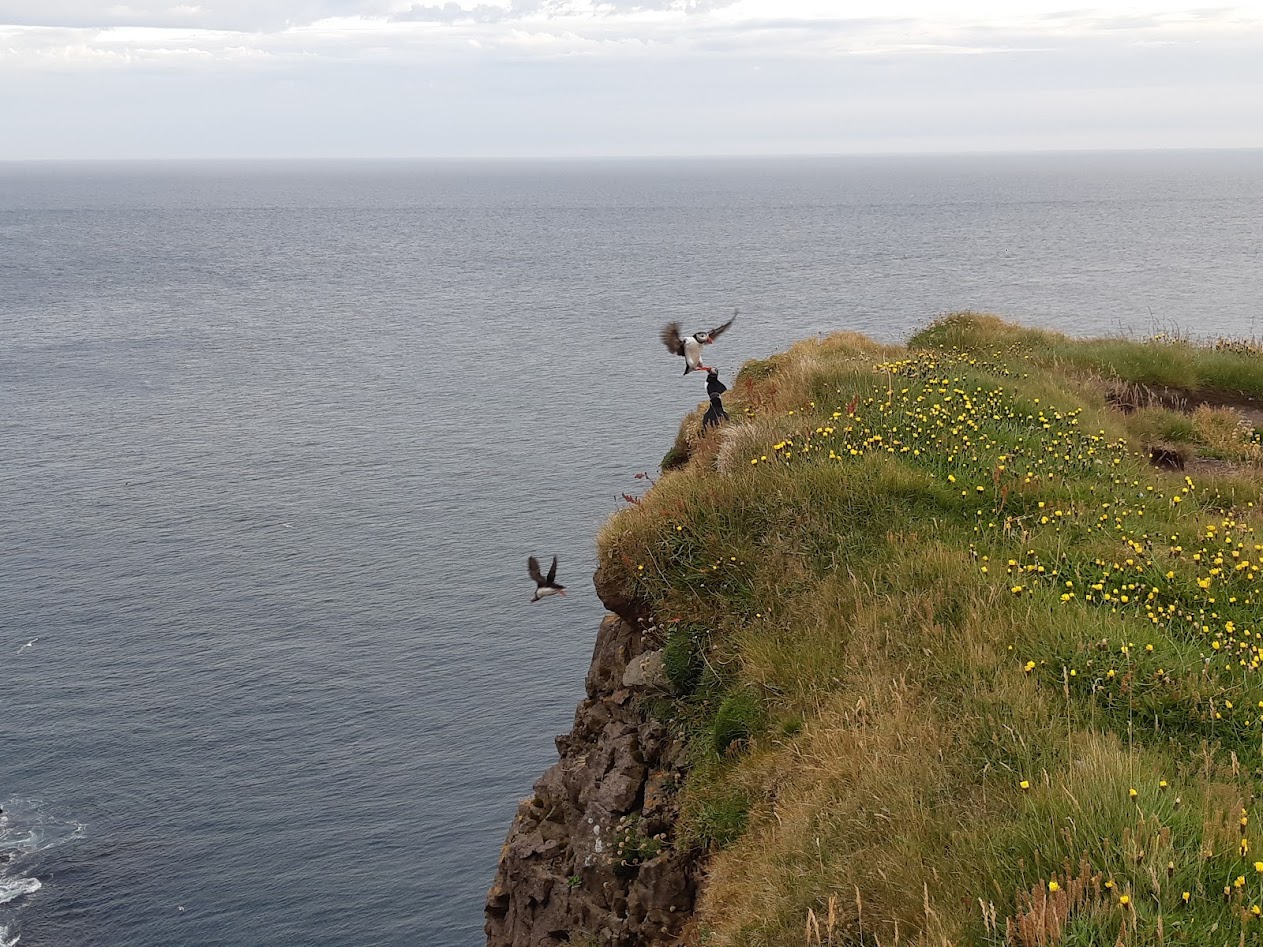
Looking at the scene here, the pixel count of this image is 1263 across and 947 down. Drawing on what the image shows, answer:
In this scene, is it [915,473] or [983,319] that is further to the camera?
[983,319]

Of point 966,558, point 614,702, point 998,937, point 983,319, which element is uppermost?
point 983,319

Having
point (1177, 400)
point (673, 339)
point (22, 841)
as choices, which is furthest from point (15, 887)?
point (1177, 400)

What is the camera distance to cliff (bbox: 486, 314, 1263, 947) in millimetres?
7102

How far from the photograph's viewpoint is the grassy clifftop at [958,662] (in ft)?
22.9

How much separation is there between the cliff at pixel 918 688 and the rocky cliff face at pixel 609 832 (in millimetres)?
42

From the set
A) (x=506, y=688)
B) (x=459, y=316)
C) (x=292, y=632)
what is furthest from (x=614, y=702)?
(x=459, y=316)

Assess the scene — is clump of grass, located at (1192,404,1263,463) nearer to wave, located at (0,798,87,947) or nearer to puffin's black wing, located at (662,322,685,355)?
puffin's black wing, located at (662,322,685,355)

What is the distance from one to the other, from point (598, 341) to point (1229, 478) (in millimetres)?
102620

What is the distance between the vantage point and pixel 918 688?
990 cm

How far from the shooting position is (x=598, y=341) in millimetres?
116812

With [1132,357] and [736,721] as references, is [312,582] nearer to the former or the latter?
[1132,357]

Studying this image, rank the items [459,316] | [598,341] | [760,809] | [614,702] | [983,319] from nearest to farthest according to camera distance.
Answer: [760,809], [614,702], [983,319], [598,341], [459,316]

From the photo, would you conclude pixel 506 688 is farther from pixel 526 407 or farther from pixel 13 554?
pixel 526 407

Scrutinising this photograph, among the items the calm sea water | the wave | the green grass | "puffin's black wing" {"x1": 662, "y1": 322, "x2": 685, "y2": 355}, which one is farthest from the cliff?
the wave
